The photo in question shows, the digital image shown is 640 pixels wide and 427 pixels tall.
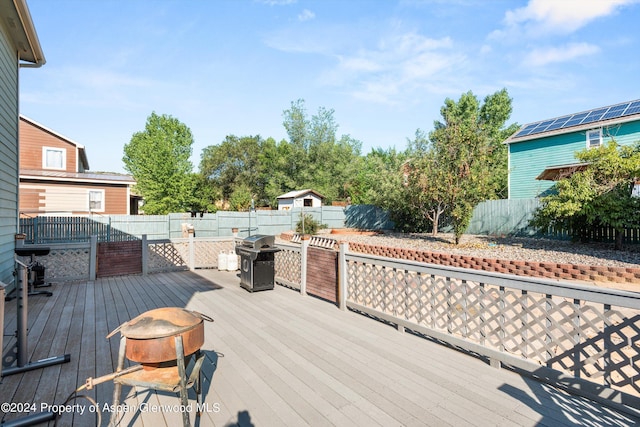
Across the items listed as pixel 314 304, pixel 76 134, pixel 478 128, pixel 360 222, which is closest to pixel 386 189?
pixel 360 222

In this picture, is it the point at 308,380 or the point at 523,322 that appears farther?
the point at 523,322

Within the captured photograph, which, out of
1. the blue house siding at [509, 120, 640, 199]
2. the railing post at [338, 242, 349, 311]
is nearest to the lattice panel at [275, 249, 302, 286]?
the railing post at [338, 242, 349, 311]

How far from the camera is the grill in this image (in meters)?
6.32

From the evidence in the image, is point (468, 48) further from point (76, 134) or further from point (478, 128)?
point (76, 134)

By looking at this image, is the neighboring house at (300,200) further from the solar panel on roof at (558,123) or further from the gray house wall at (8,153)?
the gray house wall at (8,153)

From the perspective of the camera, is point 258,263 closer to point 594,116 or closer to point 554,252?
point 554,252

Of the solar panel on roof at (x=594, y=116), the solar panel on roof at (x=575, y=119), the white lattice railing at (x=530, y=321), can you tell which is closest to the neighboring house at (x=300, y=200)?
the solar panel on roof at (x=575, y=119)

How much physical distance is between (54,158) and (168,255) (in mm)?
14133

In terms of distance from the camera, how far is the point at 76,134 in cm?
2362

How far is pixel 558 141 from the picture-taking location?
16.5 metres

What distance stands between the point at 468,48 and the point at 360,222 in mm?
12893

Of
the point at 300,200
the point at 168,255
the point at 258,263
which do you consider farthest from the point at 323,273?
the point at 300,200

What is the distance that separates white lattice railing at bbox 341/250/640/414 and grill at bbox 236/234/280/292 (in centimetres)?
204

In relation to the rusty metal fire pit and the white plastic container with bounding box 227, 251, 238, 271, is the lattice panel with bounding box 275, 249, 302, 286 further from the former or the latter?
the rusty metal fire pit
